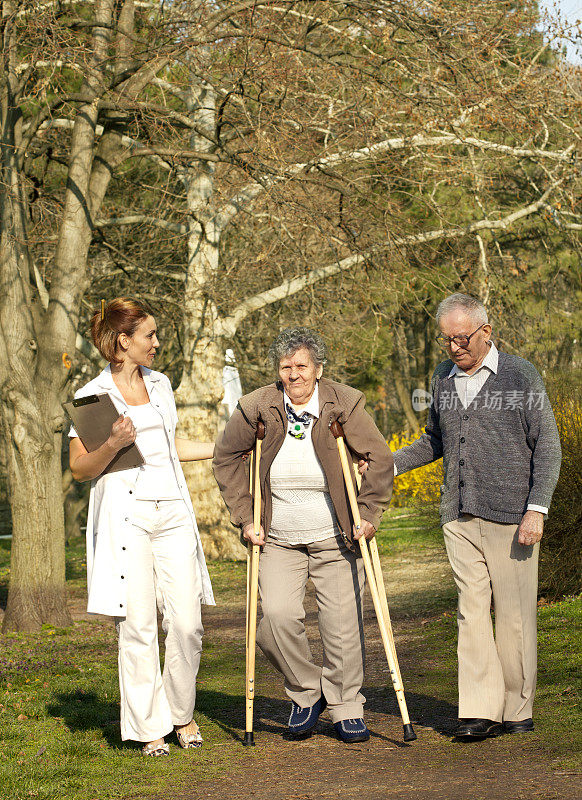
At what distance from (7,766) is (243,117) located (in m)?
7.65

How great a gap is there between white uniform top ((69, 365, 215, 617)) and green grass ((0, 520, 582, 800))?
2.50 ft

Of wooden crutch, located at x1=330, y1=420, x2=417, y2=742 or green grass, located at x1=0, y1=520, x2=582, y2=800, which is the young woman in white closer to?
green grass, located at x1=0, y1=520, x2=582, y2=800

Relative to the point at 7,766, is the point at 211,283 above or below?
above

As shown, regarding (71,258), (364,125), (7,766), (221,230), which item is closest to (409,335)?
(221,230)

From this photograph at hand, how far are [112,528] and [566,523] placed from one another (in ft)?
15.4

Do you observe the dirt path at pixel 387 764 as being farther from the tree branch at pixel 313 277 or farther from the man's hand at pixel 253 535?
the tree branch at pixel 313 277

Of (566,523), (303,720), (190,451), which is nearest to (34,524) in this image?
(566,523)

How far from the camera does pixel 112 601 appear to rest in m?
4.90

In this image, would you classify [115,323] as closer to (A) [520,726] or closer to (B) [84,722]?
(B) [84,722]

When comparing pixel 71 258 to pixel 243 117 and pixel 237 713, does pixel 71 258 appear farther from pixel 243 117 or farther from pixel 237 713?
pixel 237 713

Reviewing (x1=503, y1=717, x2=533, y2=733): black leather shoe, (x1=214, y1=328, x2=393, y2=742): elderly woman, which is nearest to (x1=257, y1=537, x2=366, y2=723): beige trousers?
(x1=214, y1=328, x2=393, y2=742): elderly woman

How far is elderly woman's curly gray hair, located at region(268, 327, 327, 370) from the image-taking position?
5164mm

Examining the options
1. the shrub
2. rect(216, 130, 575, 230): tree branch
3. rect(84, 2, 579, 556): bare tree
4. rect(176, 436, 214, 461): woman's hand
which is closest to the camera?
rect(176, 436, 214, 461): woman's hand

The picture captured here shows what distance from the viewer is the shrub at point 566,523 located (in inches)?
334
